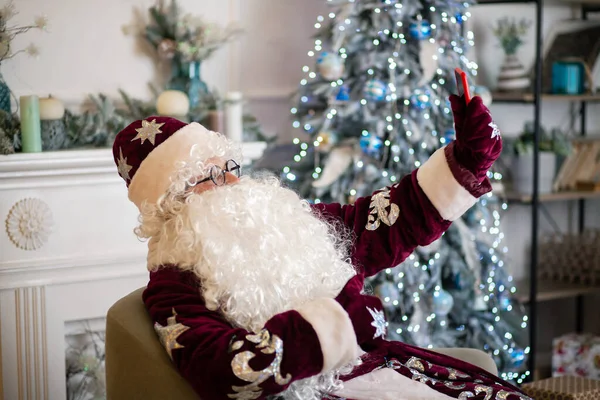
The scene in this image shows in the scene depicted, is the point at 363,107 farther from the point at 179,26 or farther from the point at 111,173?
the point at 111,173

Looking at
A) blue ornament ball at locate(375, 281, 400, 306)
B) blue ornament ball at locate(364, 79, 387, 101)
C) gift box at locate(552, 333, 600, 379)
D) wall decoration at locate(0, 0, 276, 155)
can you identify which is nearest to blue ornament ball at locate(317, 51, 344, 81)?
blue ornament ball at locate(364, 79, 387, 101)

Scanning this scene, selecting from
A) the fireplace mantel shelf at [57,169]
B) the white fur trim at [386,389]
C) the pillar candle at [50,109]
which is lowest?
the white fur trim at [386,389]

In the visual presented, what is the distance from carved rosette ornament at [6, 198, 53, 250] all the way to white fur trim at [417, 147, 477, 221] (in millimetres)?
1411

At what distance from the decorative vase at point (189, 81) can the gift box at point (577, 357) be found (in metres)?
2.15

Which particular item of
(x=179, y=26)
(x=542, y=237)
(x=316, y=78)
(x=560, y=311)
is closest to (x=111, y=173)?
(x=179, y=26)

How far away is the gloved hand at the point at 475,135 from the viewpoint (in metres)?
1.91

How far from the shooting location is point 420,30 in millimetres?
3100

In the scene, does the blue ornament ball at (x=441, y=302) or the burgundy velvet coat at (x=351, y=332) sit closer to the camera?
the burgundy velvet coat at (x=351, y=332)

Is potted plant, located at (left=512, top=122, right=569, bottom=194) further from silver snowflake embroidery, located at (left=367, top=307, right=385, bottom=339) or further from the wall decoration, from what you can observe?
silver snowflake embroidery, located at (left=367, top=307, right=385, bottom=339)

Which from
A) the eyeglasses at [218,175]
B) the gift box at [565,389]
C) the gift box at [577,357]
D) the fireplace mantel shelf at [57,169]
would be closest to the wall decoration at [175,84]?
the fireplace mantel shelf at [57,169]

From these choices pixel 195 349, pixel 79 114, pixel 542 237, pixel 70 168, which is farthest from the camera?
pixel 542 237

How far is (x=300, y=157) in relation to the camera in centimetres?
327

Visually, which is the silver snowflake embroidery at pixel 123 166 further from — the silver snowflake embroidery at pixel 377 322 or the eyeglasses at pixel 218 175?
the silver snowflake embroidery at pixel 377 322

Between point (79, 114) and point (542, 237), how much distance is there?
8.33ft
